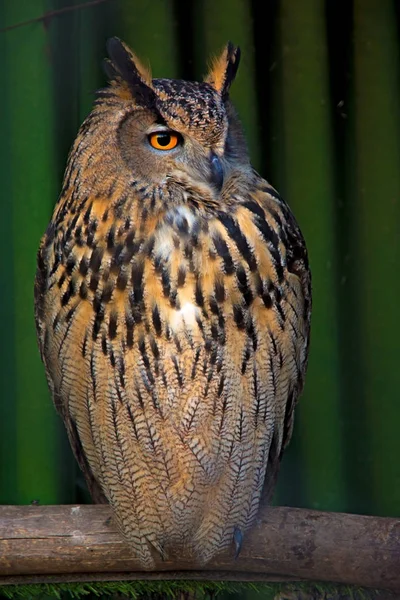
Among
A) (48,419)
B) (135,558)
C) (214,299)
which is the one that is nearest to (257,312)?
(214,299)

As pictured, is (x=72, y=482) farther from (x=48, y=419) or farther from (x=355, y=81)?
(x=355, y=81)

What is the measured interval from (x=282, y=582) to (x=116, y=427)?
0.56 meters

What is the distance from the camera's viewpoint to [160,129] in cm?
203

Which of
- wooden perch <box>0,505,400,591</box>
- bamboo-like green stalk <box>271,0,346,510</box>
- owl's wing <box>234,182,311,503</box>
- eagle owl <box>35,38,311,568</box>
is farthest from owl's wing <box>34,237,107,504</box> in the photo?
bamboo-like green stalk <box>271,0,346,510</box>

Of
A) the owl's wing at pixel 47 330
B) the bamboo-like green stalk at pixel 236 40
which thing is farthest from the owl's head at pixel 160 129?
the bamboo-like green stalk at pixel 236 40

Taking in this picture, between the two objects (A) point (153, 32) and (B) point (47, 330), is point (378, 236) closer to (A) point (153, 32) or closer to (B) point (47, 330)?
(A) point (153, 32)

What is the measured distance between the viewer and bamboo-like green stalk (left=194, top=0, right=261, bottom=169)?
2857 millimetres

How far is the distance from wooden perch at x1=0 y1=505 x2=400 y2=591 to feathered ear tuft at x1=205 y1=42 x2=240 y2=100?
3.14 ft

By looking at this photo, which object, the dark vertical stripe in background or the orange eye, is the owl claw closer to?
the dark vertical stripe in background

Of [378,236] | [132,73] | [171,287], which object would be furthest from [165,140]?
[378,236]

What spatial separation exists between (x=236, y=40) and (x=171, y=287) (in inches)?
42.1

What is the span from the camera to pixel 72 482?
9.53 feet

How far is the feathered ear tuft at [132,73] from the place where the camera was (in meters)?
2.03

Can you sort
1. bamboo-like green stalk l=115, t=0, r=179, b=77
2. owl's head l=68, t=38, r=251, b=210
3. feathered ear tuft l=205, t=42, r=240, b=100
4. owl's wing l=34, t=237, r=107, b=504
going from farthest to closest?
1. bamboo-like green stalk l=115, t=0, r=179, b=77
2. owl's wing l=34, t=237, r=107, b=504
3. feathered ear tuft l=205, t=42, r=240, b=100
4. owl's head l=68, t=38, r=251, b=210
